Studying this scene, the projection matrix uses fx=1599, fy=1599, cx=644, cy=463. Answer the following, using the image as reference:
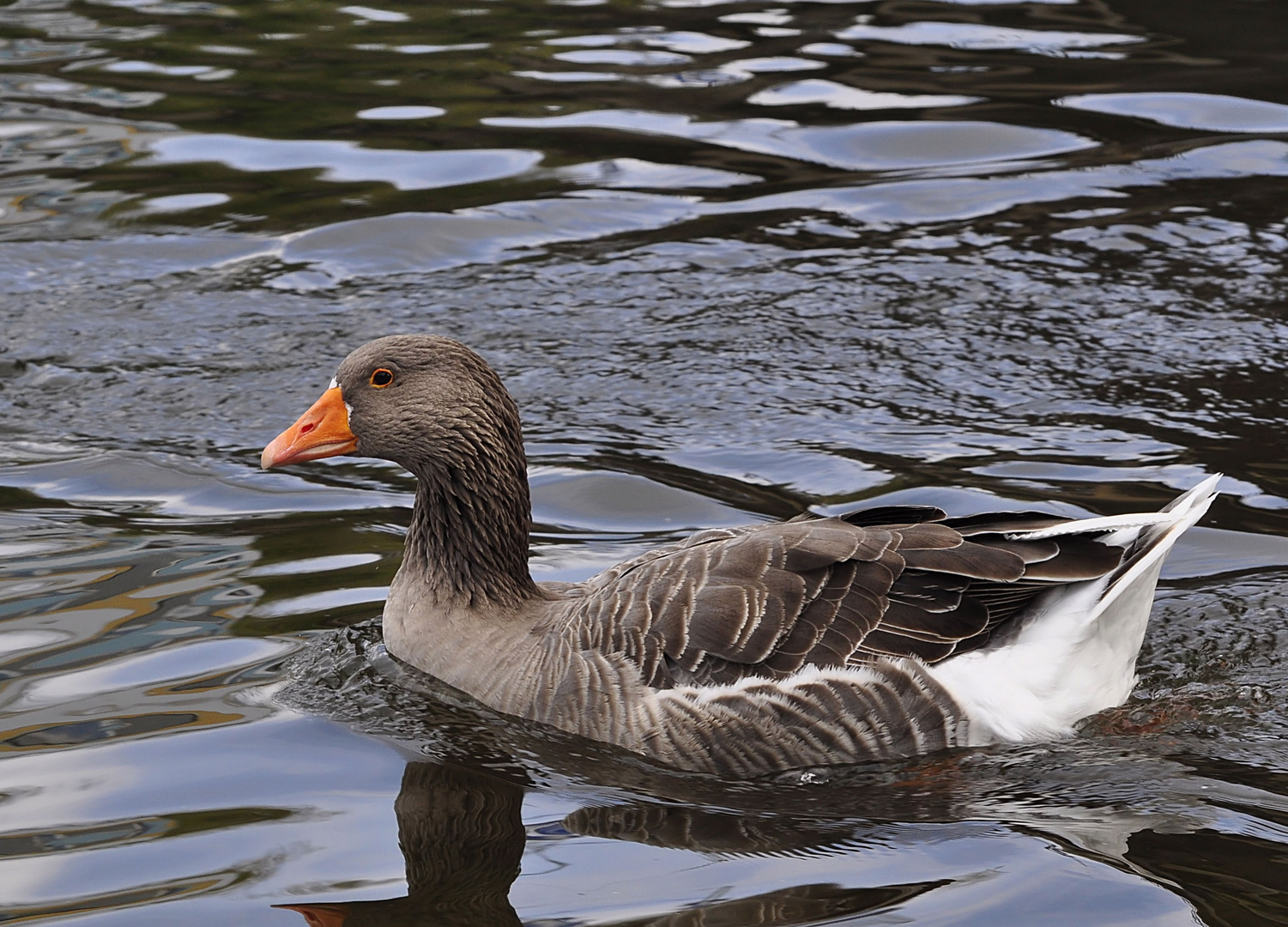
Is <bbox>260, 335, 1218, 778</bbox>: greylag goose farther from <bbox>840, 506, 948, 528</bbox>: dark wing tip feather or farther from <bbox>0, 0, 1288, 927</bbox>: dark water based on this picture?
<bbox>0, 0, 1288, 927</bbox>: dark water

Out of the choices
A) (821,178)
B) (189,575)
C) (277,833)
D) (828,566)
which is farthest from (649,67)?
(277,833)

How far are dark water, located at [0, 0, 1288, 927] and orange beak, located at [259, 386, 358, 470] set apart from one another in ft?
2.90

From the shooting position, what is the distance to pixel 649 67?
1627cm

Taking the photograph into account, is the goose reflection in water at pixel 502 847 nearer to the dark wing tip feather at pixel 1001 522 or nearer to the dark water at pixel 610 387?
the dark water at pixel 610 387

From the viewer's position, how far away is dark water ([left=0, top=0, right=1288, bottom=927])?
5.55 m

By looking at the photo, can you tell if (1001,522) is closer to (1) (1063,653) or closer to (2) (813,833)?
(1) (1063,653)

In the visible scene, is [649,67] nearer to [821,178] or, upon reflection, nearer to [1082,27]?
[821,178]

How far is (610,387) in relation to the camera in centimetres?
1027

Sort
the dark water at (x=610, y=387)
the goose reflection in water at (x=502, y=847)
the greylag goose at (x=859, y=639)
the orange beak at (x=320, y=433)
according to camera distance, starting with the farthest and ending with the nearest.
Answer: the orange beak at (x=320, y=433) < the greylag goose at (x=859, y=639) < the dark water at (x=610, y=387) < the goose reflection in water at (x=502, y=847)

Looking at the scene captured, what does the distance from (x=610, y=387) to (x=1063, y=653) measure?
4.55 meters

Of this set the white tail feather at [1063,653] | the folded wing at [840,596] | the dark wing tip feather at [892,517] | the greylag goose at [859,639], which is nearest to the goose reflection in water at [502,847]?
the greylag goose at [859,639]

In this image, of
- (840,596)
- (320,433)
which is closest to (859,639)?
(840,596)

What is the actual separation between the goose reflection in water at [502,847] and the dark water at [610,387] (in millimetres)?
21

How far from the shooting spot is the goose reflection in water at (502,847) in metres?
5.11
